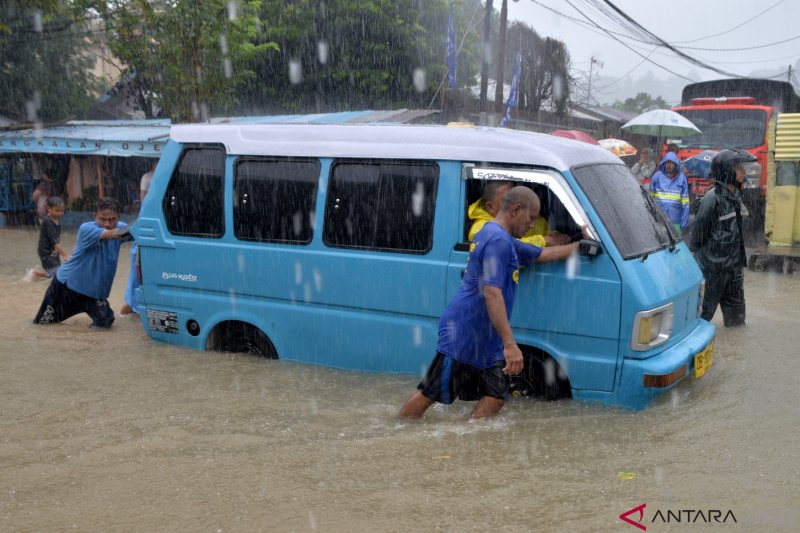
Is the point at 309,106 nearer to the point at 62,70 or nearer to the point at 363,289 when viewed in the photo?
the point at 62,70

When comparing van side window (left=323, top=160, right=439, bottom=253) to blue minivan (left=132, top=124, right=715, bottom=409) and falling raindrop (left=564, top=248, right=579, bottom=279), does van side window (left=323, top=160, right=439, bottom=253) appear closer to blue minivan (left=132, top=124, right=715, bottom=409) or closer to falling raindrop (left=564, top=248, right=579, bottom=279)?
blue minivan (left=132, top=124, right=715, bottom=409)

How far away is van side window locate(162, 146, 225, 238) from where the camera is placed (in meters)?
6.23

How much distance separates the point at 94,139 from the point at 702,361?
1580 cm

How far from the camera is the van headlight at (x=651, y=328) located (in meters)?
4.73

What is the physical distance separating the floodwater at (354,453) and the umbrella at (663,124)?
26.2ft

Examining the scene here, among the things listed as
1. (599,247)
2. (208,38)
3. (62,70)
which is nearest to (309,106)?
(62,70)

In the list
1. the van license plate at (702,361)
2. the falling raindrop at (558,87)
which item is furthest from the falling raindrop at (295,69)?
the van license plate at (702,361)

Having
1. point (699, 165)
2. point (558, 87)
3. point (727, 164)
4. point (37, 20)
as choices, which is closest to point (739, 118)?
point (699, 165)

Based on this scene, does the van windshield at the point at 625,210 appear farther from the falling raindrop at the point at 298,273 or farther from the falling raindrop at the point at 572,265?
the falling raindrop at the point at 298,273

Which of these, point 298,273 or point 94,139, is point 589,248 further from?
point 94,139

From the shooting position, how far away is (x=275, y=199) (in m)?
6.00

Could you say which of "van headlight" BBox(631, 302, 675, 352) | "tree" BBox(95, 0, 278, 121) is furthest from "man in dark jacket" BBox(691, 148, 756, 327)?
"tree" BBox(95, 0, 278, 121)

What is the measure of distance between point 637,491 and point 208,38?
13995 millimetres

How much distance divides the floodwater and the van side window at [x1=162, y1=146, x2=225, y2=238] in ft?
3.50
